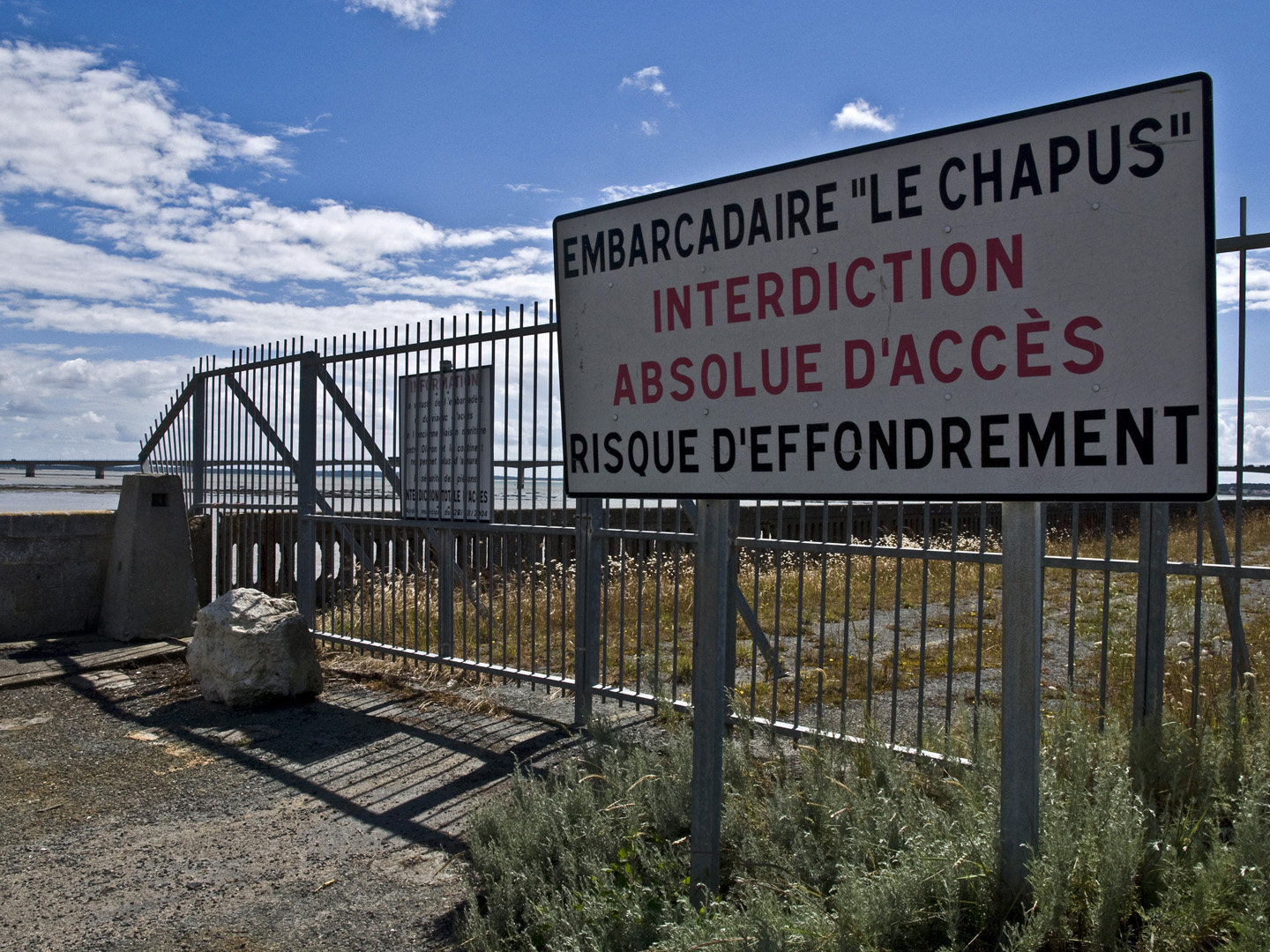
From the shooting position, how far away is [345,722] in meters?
6.03

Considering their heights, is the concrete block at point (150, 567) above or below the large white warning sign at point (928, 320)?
below

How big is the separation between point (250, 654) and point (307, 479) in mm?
2083

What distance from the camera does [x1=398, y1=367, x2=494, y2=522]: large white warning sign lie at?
21.0 feet

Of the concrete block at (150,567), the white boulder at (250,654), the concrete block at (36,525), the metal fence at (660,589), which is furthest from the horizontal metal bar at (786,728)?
the concrete block at (36,525)

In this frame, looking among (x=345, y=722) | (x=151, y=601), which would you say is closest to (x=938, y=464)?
(x=345, y=722)

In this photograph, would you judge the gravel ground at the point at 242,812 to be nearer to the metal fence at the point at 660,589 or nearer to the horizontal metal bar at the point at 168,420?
the metal fence at the point at 660,589

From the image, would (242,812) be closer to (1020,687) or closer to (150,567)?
(1020,687)

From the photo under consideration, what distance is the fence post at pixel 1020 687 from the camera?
86.8 inches

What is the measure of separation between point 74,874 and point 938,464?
12.8 ft

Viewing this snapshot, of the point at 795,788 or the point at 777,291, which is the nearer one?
the point at 777,291

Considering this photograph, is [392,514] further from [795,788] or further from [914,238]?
[914,238]

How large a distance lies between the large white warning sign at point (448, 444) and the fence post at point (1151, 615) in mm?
4065

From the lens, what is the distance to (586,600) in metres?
5.85

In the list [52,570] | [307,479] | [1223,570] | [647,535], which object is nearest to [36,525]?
[52,570]
